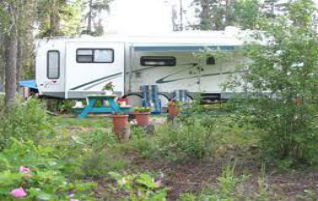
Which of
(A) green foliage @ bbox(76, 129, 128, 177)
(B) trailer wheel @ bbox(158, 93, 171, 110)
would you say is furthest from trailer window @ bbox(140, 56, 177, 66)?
(A) green foliage @ bbox(76, 129, 128, 177)

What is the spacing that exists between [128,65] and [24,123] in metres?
10.3

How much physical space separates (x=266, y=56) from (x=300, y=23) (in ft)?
1.89

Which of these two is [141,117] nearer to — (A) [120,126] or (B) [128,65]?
(A) [120,126]

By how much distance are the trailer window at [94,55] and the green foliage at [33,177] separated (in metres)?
12.5

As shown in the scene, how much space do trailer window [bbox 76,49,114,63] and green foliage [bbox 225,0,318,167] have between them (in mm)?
9995

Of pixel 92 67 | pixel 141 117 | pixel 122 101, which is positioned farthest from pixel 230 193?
pixel 92 67

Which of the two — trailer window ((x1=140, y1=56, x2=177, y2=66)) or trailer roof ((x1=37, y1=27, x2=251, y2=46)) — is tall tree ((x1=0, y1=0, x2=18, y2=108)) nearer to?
trailer roof ((x1=37, y1=27, x2=251, y2=46))

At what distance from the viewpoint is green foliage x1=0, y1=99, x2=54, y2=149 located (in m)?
5.89

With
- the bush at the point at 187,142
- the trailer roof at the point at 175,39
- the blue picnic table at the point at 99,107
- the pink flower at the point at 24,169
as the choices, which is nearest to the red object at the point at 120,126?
the bush at the point at 187,142

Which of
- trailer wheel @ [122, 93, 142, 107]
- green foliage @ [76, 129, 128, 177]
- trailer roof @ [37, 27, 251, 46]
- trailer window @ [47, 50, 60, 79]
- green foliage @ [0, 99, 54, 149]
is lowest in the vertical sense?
trailer wheel @ [122, 93, 142, 107]

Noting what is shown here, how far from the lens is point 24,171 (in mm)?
3068

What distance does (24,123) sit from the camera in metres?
6.11

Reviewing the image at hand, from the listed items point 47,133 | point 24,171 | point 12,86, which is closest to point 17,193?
point 24,171

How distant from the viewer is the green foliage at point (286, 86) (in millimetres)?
6008
